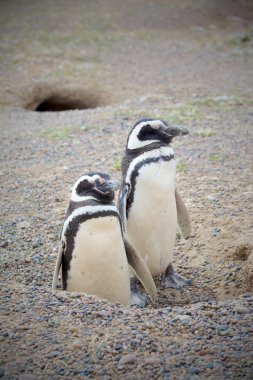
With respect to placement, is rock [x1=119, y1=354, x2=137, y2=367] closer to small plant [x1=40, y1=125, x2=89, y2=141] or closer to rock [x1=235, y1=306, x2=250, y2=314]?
rock [x1=235, y1=306, x2=250, y2=314]

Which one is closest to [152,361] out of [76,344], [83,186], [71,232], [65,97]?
[76,344]

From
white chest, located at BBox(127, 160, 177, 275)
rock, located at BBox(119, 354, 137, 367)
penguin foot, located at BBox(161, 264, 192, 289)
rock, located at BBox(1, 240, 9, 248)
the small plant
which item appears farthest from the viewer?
the small plant

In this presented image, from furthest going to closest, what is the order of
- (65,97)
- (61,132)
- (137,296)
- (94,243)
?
(65,97)
(61,132)
(137,296)
(94,243)

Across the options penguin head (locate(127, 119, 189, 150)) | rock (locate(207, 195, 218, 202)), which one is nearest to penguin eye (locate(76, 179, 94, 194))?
penguin head (locate(127, 119, 189, 150))

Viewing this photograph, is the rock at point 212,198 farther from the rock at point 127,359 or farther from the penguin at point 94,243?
the rock at point 127,359

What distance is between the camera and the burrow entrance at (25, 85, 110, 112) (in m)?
7.67

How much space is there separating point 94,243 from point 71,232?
0.15 meters

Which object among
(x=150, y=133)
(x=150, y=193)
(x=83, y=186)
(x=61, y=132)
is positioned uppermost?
(x=150, y=133)

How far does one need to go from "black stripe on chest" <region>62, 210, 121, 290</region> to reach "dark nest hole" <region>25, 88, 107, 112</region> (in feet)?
14.4

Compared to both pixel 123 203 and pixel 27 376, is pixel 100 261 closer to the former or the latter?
pixel 123 203

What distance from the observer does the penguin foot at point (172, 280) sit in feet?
12.7

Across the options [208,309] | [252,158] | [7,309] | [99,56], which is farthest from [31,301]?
[99,56]

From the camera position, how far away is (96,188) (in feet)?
11.0

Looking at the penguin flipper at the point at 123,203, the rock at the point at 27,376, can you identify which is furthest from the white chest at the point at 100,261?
the rock at the point at 27,376
